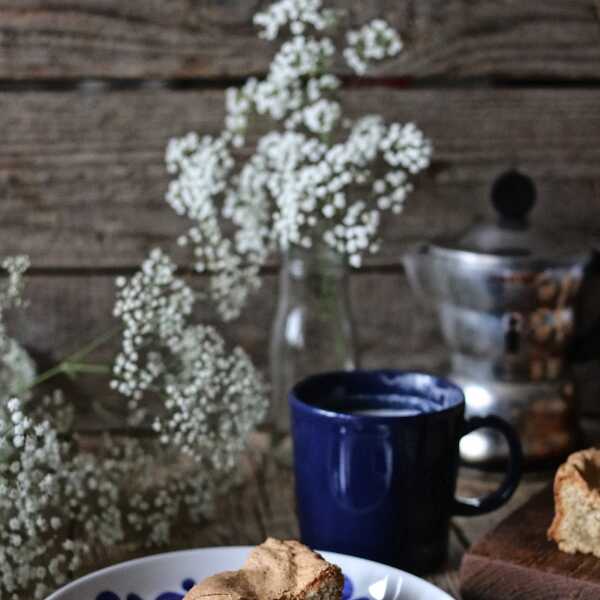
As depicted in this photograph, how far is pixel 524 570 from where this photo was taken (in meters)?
0.69

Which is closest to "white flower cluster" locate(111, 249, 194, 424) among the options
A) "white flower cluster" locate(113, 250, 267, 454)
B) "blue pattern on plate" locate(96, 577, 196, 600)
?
"white flower cluster" locate(113, 250, 267, 454)

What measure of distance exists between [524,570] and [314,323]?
1.23 feet

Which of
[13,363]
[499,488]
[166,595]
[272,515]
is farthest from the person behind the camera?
[13,363]

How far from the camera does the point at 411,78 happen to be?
3.57 ft

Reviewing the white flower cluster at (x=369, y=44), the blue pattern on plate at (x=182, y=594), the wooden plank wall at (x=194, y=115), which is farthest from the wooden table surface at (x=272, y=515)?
the white flower cluster at (x=369, y=44)

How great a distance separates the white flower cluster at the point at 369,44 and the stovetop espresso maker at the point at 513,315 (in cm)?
18

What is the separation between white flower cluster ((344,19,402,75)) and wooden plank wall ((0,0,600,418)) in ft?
0.09

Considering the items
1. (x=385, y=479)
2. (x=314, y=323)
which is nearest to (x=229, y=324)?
(x=314, y=323)

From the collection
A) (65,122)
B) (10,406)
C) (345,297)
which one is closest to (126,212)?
(65,122)

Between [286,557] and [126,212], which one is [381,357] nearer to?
[126,212]

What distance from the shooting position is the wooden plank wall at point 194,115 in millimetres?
1059

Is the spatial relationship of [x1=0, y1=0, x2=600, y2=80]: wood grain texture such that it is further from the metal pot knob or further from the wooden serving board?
the wooden serving board

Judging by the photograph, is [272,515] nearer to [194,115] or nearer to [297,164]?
[297,164]

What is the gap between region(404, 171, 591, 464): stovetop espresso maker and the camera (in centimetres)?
93
